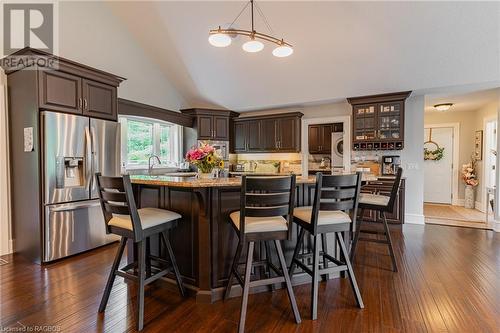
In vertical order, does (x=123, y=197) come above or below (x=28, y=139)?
below

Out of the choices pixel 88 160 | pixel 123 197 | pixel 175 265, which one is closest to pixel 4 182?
pixel 88 160

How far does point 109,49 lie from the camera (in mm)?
4355

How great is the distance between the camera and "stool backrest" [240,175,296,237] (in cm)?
179

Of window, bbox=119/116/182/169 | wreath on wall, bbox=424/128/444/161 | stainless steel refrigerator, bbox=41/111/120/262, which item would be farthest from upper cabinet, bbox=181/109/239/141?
wreath on wall, bbox=424/128/444/161

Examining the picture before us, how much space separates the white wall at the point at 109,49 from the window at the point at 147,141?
446 mm

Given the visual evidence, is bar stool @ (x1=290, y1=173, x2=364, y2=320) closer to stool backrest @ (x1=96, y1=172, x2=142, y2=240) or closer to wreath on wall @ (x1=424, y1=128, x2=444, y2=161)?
stool backrest @ (x1=96, y1=172, x2=142, y2=240)

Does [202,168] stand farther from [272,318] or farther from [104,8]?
[104,8]

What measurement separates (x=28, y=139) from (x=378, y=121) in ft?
17.8

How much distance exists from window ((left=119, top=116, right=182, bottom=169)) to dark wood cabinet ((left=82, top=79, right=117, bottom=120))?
89 cm

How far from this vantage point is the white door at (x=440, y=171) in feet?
22.5

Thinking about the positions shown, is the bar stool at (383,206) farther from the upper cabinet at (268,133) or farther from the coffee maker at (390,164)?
the upper cabinet at (268,133)

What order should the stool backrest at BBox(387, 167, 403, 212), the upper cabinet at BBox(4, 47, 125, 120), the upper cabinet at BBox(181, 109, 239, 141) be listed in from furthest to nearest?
1. the upper cabinet at BBox(181, 109, 239, 141)
2. the upper cabinet at BBox(4, 47, 125, 120)
3. the stool backrest at BBox(387, 167, 403, 212)

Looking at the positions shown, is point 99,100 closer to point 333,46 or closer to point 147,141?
point 147,141

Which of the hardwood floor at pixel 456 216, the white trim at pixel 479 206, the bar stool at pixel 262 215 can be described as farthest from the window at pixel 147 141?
the white trim at pixel 479 206
